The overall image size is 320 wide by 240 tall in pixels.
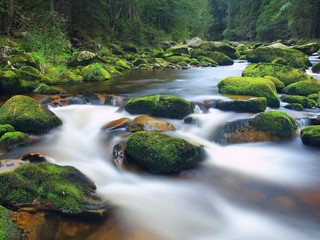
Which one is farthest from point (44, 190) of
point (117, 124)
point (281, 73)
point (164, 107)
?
point (281, 73)

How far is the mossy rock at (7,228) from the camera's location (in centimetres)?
330

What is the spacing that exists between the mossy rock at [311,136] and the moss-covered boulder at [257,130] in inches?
11.1

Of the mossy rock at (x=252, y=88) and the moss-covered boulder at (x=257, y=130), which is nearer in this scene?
the moss-covered boulder at (x=257, y=130)

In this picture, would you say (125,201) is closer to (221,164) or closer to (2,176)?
(2,176)

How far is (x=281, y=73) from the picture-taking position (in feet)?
39.1

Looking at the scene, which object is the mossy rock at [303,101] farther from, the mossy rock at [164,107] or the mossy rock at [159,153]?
the mossy rock at [159,153]

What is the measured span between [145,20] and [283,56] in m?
24.7

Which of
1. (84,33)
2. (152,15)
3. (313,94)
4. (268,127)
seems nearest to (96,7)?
(84,33)

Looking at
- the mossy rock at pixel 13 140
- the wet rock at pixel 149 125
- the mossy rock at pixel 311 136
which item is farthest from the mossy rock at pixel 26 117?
the mossy rock at pixel 311 136

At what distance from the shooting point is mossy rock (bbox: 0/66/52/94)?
10438mm

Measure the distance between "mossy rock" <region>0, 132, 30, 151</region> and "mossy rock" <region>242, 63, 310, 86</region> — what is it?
8.88 metres

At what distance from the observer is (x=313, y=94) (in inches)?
382

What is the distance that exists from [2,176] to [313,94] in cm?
867

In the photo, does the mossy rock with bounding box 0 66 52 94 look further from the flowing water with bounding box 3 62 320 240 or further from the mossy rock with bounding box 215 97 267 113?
the mossy rock with bounding box 215 97 267 113
